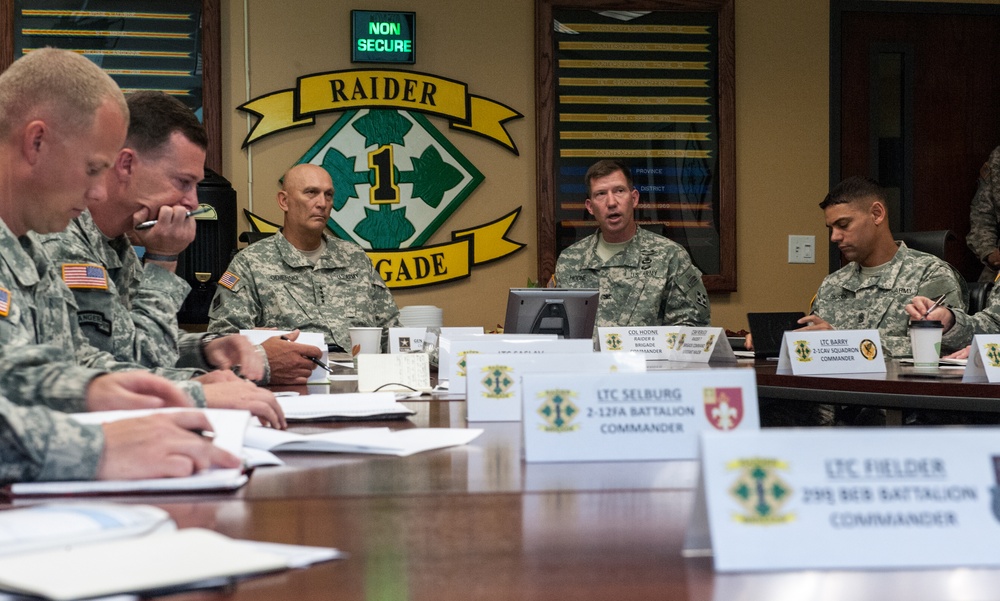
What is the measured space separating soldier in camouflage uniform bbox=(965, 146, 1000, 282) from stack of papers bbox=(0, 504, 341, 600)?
4.79 metres

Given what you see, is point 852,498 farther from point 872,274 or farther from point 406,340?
point 872,274

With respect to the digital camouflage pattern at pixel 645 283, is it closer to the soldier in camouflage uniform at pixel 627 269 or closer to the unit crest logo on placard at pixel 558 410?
the soldier in camouflage uniform at pixel 627 269

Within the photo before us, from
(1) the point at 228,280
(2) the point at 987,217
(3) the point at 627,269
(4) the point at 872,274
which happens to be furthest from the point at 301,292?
(2) the point at 987,217

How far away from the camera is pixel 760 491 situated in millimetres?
740

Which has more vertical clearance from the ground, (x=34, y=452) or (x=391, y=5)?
(x=391, y=5)

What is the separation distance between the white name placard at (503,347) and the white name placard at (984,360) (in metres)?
0.93

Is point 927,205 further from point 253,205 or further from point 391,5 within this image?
point 253,205

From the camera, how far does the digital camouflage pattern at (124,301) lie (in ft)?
6.91

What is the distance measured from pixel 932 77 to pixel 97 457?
16.2 feet

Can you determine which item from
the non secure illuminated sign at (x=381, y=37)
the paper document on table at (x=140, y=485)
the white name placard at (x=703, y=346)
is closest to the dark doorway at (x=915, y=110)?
the non secure illuminated sign at (x=381, y=37)

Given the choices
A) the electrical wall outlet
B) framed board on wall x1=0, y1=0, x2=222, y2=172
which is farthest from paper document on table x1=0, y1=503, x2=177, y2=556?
the electrical wall outlet

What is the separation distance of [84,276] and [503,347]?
81 cm

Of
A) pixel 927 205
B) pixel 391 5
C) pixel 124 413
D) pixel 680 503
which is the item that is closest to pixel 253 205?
pixel 391 5

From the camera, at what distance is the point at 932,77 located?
514 centimetres
